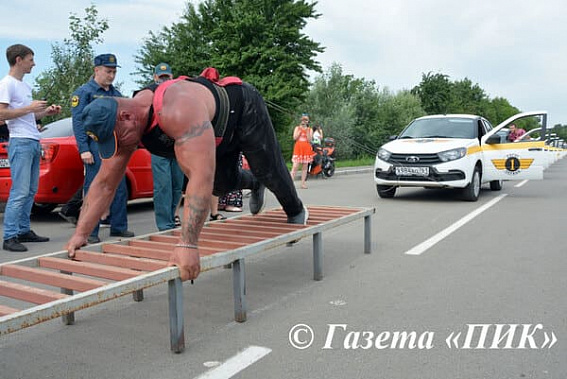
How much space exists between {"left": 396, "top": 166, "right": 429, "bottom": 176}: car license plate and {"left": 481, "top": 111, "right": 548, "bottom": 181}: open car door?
1728mm

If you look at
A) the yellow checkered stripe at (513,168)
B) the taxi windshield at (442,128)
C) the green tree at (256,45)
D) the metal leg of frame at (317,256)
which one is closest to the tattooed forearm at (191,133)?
the metal leg of frame at (317,256)

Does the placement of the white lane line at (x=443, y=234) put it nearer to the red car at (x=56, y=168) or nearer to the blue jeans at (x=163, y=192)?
the blue jeans at (x=163, y=192)

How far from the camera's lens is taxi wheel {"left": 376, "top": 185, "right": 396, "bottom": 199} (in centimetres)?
1157

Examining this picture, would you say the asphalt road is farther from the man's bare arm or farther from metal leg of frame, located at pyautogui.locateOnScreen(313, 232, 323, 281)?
the man's bare arm

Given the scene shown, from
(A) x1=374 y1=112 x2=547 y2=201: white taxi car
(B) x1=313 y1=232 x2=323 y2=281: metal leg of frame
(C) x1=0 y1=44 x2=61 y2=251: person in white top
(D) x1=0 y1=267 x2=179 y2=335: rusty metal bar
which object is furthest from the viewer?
(A) x1=374 y1=112 x2=547 y2=201: white taxi car

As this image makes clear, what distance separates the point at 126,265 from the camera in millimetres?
3348

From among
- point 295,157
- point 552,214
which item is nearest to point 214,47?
point 295,157

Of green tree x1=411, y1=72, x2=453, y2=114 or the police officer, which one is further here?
green tree x1=411, y1=72, x2=453, y2=114

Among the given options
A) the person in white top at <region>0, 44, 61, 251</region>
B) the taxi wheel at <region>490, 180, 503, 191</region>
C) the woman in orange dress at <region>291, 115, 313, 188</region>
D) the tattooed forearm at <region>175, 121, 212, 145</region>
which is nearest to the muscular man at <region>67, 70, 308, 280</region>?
the tattooed forearm at <region>175, 121, 212, 145</region>

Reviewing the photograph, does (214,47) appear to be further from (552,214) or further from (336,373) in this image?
(336,373)

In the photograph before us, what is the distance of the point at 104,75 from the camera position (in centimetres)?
616

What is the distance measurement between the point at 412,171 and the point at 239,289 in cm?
759

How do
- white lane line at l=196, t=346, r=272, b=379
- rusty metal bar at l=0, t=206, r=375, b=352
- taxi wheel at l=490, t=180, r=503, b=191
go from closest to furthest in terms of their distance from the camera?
rusty metal bar at l=0, t=206, r=375, b=352 < white lane line at l=196, t=346, r=272, b=379 < taxi wheel at l=490, t=180, r=503, b=191

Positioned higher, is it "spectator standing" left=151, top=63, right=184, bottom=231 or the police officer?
the police officer
